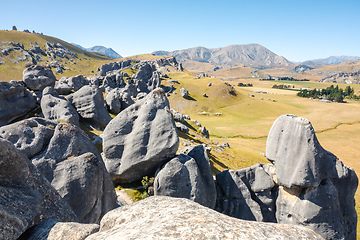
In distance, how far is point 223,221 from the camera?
6.27 meters

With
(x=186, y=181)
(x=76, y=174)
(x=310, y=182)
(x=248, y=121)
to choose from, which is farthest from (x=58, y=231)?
(x=248, y=121)

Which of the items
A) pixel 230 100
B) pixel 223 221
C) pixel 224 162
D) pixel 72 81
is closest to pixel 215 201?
pixel 223 221

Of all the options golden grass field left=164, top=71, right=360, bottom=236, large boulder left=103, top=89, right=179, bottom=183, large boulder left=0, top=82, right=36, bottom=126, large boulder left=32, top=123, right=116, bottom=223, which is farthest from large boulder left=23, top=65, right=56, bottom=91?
golden grass field left=164, top=71, right=360, bottom=236

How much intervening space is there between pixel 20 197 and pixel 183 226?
7.23m

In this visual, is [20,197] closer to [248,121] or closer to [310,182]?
[310,182]

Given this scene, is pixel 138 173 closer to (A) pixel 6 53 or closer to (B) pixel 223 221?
(B) pixel 223 221

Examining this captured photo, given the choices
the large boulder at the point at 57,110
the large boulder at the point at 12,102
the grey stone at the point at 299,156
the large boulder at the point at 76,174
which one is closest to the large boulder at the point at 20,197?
the large boulder at the point at 76,174

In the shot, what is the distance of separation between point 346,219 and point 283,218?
6.62 meters

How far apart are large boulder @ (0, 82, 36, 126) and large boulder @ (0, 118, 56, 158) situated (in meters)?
20.9

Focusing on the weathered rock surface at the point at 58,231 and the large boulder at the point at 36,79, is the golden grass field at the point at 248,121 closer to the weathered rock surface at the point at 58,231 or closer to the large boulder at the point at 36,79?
the weathered rock surface at the point at 58,231

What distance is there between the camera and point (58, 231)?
774cm

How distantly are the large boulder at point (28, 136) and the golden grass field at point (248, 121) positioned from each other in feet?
89.2

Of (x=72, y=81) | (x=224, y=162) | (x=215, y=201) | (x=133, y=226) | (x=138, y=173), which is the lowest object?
(x=224, y=162)

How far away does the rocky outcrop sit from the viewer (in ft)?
61.5
